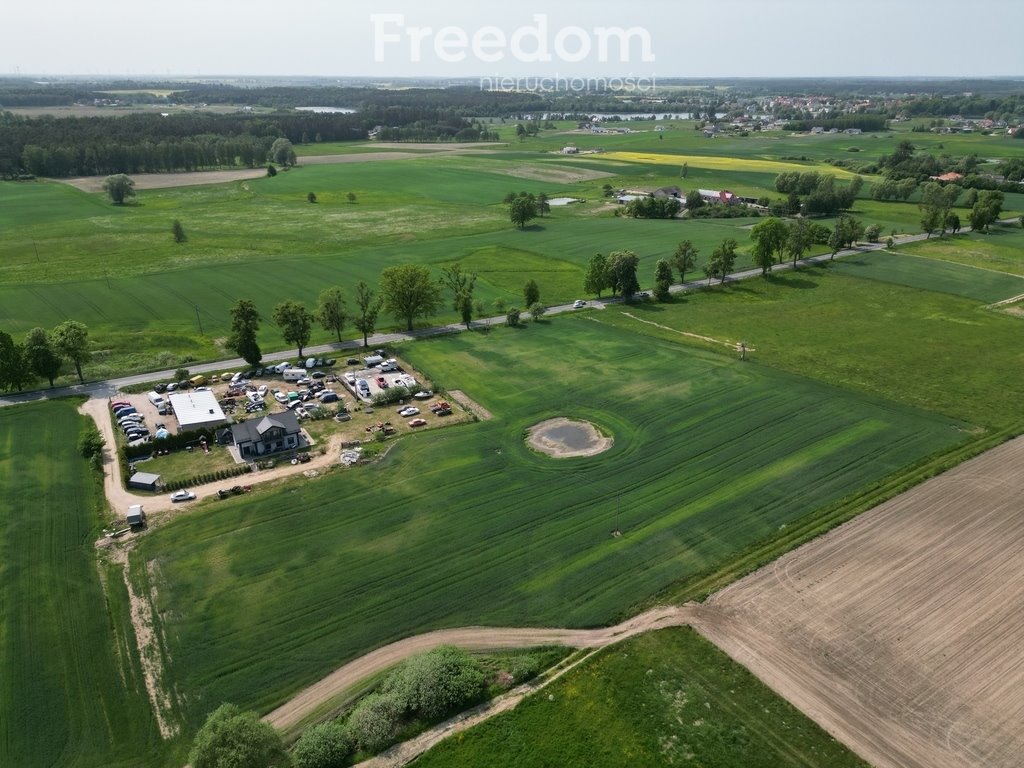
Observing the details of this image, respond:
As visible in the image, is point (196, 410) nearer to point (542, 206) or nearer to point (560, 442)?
point (560, 442)

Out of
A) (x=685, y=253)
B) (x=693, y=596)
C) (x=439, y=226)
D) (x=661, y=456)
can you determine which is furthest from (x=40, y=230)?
(x=693, y=596)

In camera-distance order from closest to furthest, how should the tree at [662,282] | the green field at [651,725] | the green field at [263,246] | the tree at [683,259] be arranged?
the green field at [651,725]
the green field at [263,246]
the tree at [662,282]
the tree at [683,259]

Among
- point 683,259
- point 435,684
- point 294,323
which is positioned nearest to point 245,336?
point 294,323

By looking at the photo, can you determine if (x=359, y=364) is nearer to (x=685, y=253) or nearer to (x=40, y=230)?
(x=685, y=253)

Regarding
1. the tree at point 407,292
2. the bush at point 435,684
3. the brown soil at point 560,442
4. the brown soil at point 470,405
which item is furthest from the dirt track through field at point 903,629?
the tree at point 407,292

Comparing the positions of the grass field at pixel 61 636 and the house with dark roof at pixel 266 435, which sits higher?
the house with dark roof at pixel 266 435

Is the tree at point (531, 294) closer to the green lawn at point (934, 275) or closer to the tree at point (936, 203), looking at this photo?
the green lawn at point (934, 275)
